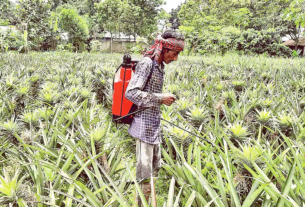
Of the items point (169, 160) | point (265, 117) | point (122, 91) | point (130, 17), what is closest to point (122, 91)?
point (122, 91)

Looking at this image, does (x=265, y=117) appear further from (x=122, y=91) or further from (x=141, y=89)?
(x=122, y=91)

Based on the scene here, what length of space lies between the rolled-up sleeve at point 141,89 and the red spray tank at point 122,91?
10 centimetres

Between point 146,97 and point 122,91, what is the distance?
218mm

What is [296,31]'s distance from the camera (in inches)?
806

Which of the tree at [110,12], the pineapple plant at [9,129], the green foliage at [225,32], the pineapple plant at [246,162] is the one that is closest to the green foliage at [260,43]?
the green foliage at [225,32]

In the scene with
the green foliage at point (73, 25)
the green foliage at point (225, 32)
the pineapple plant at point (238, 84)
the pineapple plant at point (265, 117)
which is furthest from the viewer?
the green foliage at point (73, 25)

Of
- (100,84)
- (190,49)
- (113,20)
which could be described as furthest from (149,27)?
(100,84)

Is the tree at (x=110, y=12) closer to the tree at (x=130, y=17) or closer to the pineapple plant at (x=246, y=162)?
the tree at (x=130, y=17)

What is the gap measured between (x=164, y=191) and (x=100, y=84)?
2.77 m

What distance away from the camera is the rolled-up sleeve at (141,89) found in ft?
4.59

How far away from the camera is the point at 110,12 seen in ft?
82.7

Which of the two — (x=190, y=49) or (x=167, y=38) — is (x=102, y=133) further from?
(x=190, y=49)

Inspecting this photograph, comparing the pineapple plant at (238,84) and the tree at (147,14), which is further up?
the tree at (147,14)

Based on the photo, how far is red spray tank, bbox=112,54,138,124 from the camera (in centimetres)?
152
